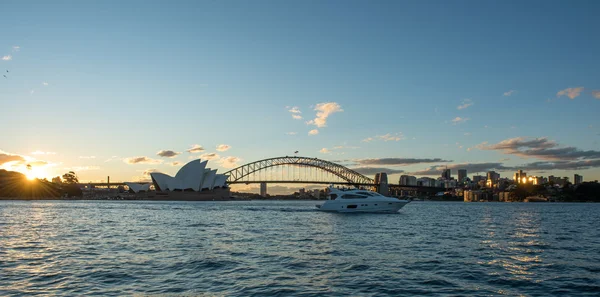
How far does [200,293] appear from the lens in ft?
46.0

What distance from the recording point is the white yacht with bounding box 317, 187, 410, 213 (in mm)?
60062

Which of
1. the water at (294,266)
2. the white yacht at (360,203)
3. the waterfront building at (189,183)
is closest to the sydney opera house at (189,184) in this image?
the waterfront building at (189,183)

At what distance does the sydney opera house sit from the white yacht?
113190mm

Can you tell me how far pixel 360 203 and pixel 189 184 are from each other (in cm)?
12515

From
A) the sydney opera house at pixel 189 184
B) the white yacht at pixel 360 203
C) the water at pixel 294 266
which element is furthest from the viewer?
the sydney opera house at pixel 189 184

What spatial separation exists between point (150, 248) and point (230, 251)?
14.8 feet

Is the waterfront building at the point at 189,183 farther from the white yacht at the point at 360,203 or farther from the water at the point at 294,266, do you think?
the water at the point at 294,266

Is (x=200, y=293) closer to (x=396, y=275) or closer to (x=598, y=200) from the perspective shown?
(x=396, y=275)

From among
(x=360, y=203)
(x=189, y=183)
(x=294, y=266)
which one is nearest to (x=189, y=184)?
(x=189, y=183)

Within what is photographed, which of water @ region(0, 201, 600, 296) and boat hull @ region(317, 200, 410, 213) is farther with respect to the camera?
boat hull @ region(317, 200, 410, 213)

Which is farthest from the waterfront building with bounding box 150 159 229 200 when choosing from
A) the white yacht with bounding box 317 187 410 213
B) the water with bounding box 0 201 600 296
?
the water with bounding box 0 201 600 296

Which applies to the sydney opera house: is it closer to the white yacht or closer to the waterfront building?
the waterfront building

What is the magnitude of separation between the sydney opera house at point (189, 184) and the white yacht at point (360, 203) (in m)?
113

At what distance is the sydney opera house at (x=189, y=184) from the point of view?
562 feet
